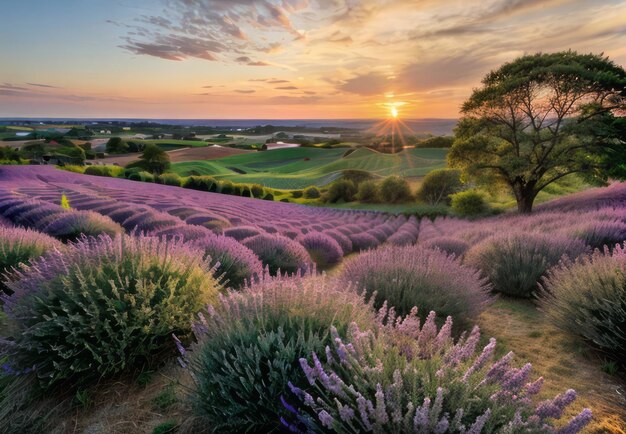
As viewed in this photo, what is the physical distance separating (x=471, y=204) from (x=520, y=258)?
22348mm

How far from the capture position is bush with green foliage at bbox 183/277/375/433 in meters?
2.06

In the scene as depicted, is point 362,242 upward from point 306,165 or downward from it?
upward

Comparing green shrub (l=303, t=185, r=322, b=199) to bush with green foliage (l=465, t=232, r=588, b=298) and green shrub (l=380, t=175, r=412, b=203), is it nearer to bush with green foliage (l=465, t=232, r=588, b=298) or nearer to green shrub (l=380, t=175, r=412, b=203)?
green shrub (l=380, t=175, r=412, b=203)

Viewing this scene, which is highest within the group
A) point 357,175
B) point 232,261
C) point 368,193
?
point 232,261

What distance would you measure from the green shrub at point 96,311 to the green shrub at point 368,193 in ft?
110

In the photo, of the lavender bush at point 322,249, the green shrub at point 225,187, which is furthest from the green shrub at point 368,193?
the lavender bush at point 322,249

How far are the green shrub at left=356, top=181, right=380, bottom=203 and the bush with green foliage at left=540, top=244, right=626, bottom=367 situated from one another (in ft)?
106

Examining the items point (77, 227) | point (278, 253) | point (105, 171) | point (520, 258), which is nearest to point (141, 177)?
point (105, 171)

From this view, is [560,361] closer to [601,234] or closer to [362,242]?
[601,234]

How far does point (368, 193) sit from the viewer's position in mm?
36281

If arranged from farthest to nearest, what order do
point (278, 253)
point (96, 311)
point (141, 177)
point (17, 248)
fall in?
1. point (141, 177)
2. point (278, 253)
3. point (17, 248)
4. point (96, 311)

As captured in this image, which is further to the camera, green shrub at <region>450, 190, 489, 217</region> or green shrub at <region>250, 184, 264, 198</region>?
green shrub at <region>250, 184, 264, 198</region>

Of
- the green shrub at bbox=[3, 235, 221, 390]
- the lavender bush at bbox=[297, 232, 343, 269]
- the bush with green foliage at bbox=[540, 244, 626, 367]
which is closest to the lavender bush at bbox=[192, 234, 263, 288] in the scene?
the green shrub at bbox=[3, 235, 221, 390]

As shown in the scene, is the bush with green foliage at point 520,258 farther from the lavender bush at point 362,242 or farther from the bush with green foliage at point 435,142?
the bush with green foliage at point 435,142
